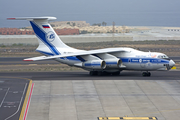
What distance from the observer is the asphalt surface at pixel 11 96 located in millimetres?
21095

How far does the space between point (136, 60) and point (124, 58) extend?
1.53 m

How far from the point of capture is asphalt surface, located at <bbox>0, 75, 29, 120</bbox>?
21.1m

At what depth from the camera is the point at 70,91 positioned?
2745 cm

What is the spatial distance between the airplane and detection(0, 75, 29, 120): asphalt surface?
→ 4.18 m

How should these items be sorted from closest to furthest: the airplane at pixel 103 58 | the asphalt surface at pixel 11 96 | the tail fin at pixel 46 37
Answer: the asphalt surface at pixel 11 96
the airplane at pixel 103 58
the tail fin at pixel 46 37

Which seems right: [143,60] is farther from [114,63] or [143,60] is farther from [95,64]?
[95,64]

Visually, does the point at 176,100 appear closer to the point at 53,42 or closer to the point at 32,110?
the point at 32,110

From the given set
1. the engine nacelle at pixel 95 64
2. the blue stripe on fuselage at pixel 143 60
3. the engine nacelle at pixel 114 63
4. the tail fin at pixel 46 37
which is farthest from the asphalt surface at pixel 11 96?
the blue stripe on fuselage at pixel 143 60

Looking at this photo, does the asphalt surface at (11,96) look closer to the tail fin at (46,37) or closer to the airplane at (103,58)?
the airplane at (103,58)

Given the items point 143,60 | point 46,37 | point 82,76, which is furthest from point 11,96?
point 143,60

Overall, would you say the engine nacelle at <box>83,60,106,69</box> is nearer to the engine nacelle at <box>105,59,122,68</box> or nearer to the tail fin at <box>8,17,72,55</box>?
the engine nacelle at <box>105,59,122,68</box>

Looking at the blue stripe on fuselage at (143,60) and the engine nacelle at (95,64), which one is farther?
the engine nacelle at (95,64)

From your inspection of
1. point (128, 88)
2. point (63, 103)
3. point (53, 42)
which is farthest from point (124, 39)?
point (63, 103)

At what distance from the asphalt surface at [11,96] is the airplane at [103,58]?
13.7ft
